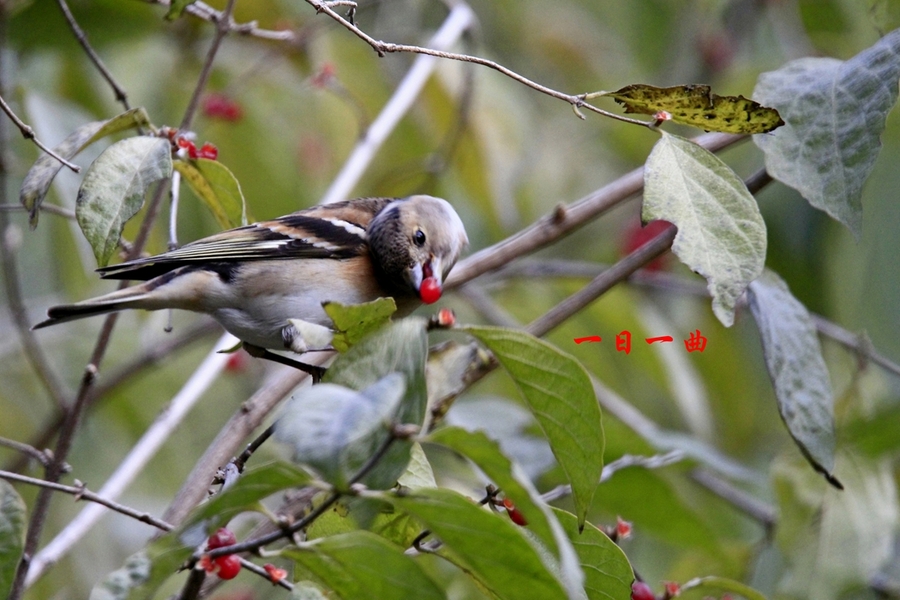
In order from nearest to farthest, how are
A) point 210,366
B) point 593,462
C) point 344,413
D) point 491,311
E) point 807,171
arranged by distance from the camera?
point 344,413, point 593,462, point 807,171, point 210,366, point 491,311

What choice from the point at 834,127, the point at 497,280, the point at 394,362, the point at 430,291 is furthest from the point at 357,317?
the point at 497,280

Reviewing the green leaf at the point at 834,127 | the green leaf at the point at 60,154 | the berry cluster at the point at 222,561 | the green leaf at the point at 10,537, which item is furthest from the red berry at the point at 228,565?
the green leaf at the point at 834,127

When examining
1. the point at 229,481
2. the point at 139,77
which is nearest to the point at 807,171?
the point at 229,481

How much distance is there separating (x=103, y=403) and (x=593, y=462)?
130 inches

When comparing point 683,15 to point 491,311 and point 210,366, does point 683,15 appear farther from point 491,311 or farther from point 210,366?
point 210,366

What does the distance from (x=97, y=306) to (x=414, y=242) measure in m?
1.00

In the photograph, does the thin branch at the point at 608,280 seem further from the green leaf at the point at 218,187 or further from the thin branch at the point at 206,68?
the thin branch at the point at 206,68

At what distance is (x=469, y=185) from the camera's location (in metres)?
4.50

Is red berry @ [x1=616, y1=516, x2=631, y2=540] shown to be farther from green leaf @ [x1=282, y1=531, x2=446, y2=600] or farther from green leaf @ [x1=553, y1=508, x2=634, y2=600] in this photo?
green leaf @ [x1=282, y1=531, x2=446, y2=600]

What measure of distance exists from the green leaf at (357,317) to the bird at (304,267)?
799mm

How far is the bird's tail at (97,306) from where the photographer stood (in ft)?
7.86

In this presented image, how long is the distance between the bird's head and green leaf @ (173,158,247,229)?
690 millimetres

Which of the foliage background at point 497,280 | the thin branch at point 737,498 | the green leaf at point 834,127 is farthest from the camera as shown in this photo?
the thin branch at point 737,498

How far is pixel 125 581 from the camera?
150cm
